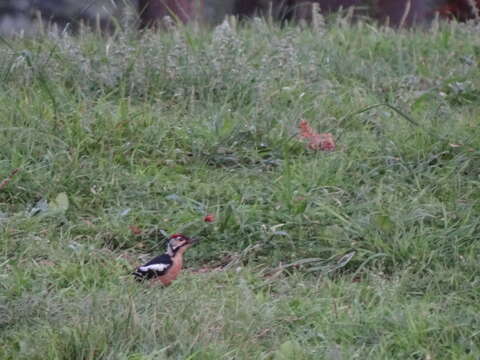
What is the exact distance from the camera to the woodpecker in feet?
15.5

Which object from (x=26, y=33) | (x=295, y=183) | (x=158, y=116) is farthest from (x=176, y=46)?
→ (x=295, y=183)

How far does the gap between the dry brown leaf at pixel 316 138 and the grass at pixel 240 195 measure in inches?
2.4

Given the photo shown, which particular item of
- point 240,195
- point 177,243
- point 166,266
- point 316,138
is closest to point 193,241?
point 177,243

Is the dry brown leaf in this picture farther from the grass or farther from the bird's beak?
the bird's beak

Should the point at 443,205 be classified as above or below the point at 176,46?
below

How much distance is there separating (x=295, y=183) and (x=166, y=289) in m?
1.45

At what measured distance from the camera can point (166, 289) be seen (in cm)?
471

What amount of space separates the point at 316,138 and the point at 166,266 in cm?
200

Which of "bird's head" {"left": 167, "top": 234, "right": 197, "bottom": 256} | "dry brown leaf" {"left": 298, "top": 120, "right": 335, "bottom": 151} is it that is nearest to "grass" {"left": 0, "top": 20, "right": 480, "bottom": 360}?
"dry brown leaf" {"left": 298, "top": 120, "right": 335, "bottom": 151}

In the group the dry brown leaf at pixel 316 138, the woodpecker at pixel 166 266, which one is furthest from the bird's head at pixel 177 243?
the dry brown leaf at pixel 316 138

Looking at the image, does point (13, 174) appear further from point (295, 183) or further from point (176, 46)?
point (176, 46)

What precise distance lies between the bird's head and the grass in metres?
0.17

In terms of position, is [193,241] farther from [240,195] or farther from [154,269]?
[240,195]

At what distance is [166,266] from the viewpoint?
4.79 m
